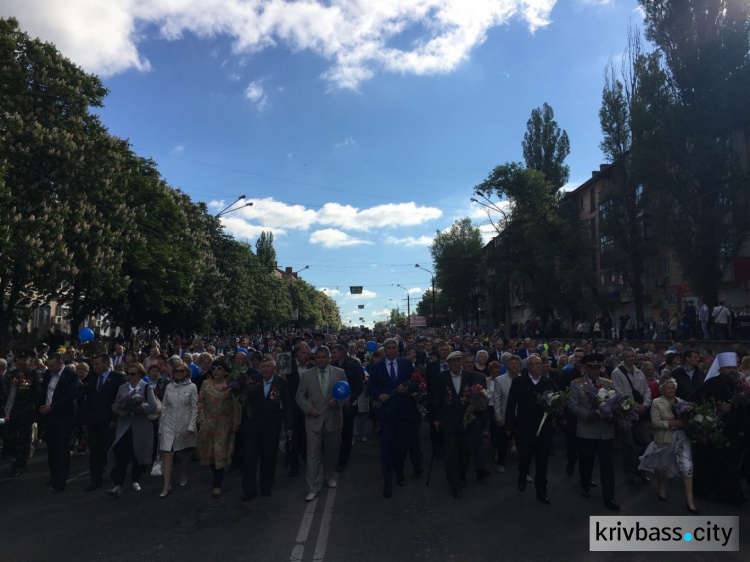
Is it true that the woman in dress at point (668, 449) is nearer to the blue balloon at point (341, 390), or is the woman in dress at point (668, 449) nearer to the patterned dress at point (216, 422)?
the blue balloon at point (341, 390)

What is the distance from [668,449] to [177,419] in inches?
246

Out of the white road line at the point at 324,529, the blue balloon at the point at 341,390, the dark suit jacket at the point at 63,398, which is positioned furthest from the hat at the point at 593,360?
the dark suit jacket at the point at 63,398

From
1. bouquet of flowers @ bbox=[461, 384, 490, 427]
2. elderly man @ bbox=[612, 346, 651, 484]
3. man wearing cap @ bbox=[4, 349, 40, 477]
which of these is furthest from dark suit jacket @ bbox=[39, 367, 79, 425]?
elderly man @ bbox=[612, 346, 651, 484]

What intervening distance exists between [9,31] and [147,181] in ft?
33.9

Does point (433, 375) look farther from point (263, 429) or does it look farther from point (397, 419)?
point (263, 429)

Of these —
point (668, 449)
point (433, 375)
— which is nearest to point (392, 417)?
point (433, 375)

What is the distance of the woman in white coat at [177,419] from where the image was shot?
25.9ft

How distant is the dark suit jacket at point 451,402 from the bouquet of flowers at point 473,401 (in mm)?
118

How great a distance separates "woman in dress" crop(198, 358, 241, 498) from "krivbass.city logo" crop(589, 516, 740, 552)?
455 cm

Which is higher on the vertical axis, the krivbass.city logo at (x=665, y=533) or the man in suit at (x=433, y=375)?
the man in suit at (x=433, y=375)

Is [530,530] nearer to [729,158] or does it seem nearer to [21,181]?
[21,181]

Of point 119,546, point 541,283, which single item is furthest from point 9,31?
point 541,283

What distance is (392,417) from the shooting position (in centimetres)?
818

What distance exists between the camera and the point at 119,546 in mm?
5926
